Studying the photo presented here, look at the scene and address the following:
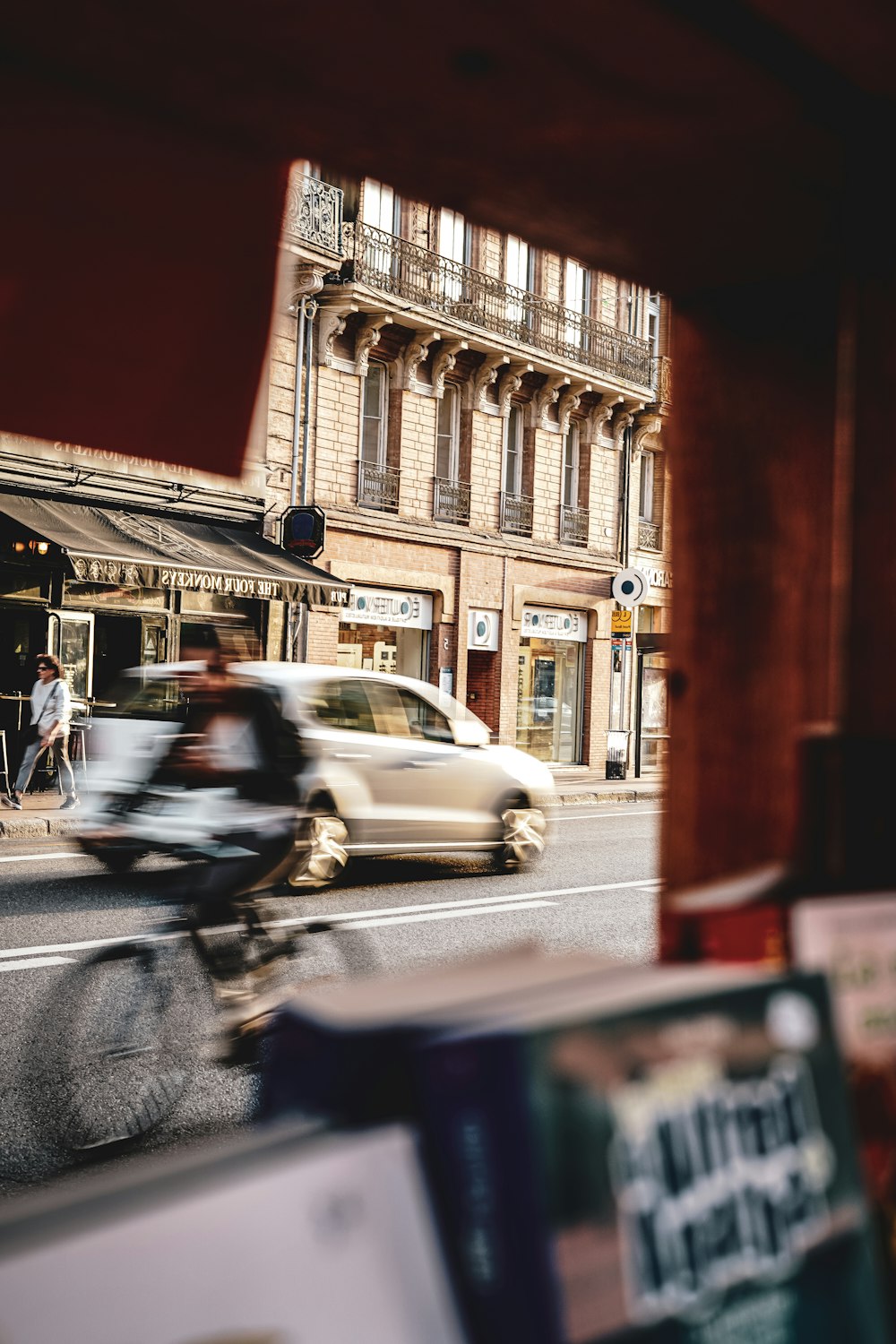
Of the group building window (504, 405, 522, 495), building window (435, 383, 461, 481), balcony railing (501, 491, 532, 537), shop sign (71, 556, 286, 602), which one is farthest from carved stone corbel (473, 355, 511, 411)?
shop sign (71, 556, 286, 602)

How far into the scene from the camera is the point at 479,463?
2227cm

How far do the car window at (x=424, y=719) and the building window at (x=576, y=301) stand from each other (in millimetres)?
14842

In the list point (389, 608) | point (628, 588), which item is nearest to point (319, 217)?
point (389, 608)

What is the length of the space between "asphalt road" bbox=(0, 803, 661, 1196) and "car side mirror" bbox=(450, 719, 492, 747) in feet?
3.73

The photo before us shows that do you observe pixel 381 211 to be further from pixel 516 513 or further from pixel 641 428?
pixel 641 428

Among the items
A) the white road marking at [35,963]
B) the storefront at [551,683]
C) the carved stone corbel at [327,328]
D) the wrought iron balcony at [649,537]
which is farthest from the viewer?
the wrought iron balcony at [649,537]

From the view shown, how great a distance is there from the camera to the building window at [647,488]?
1054 inches

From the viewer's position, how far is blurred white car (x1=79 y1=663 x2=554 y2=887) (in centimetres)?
998

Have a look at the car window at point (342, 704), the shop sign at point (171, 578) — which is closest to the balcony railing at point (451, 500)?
the shop sign at point (171, 578)

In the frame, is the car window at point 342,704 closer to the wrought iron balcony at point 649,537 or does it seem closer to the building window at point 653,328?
the wrought iron balcony at point 649,537

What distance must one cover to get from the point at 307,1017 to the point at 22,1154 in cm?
371

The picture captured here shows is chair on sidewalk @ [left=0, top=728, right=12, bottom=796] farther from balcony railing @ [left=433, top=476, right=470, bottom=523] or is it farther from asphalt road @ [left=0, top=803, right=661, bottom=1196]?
balcony railing @ [left=433, top=476, right=470, bottom=523]

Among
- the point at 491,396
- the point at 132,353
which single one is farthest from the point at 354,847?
the point at 491,396

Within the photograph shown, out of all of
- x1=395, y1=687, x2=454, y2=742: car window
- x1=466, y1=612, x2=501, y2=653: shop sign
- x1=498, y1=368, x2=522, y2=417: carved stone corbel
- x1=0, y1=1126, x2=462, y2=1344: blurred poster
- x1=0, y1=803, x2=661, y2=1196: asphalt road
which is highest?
x1=498, y1=368, x2=522, y2=417: carved stone corbel
